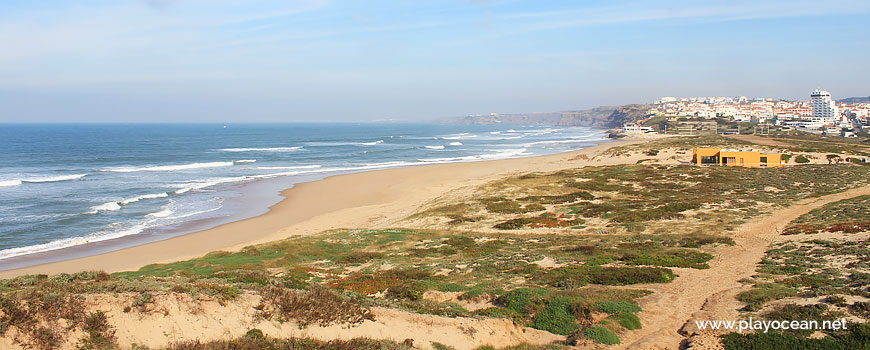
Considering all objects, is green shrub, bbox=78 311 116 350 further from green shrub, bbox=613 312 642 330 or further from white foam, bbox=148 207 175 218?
white foam, bbox=148 207 175 218

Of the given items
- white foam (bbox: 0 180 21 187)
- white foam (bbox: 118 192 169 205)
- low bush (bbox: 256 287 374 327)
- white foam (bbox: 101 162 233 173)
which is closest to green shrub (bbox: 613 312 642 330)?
→ low bush (bbox: 256 287 374 327)

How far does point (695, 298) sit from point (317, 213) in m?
25.7

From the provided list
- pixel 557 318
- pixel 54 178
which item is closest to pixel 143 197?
pixel 54 178

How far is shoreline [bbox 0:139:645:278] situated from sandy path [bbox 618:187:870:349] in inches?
684

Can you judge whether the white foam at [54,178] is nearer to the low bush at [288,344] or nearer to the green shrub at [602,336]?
the low bush at [288,344]

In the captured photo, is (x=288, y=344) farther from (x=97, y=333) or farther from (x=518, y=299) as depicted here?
(x=518, y=299)

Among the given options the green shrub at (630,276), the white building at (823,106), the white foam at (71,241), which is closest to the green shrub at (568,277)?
the green shrub at (630,276)

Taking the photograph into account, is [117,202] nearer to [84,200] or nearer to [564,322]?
[84,200]

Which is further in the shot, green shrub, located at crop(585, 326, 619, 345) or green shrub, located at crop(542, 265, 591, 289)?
green shrub, located at crop(542, 265, 591, 289)

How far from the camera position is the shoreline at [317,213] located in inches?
904

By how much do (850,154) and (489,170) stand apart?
3750 centimetres

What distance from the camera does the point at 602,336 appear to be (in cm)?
1023

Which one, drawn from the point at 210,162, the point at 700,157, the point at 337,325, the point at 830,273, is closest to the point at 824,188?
the point at 700,157

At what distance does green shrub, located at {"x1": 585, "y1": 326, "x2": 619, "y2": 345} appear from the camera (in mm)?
10141
